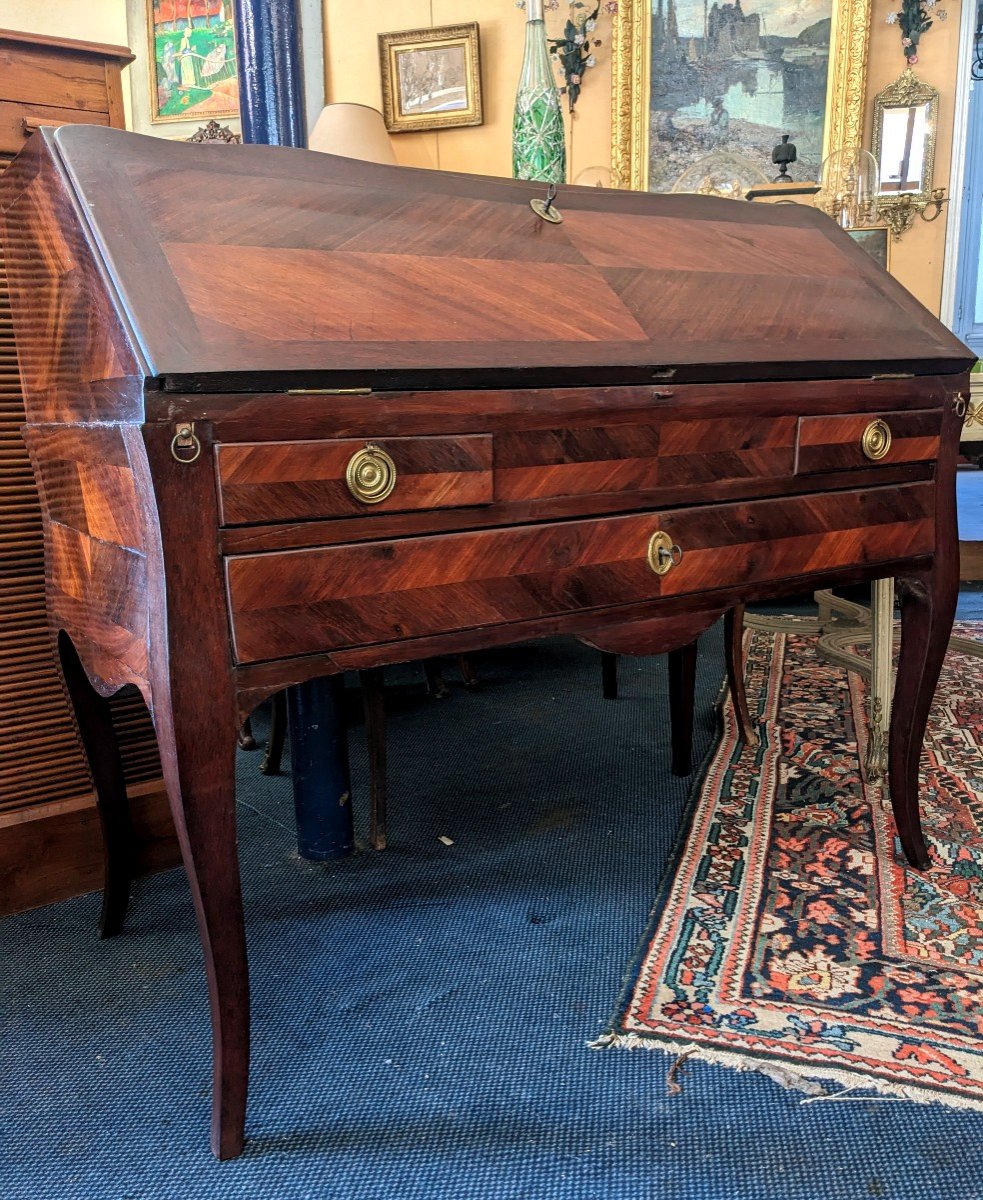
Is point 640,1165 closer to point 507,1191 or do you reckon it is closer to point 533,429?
point 507,1191

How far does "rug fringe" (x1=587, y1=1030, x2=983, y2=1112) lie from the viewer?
1309mm

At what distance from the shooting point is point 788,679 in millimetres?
3199

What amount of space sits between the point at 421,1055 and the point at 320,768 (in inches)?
28.6

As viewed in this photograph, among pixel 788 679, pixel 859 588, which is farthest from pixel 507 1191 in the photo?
pixel 859 588

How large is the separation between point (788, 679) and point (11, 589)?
233 centimetres

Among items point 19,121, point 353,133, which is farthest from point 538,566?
point 353,133

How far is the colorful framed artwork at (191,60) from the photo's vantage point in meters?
4.86

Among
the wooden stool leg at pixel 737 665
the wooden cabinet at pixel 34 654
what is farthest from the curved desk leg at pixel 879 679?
the wooden cabinet at pixel 34 654

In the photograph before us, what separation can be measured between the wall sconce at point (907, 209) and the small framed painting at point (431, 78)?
76.2 inches

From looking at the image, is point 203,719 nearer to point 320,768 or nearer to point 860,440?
point 320,768

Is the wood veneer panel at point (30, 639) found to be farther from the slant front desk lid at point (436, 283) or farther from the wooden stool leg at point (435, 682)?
the wooden stool leg at point (435, 682)

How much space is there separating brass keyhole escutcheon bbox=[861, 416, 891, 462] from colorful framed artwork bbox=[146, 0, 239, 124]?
4.32m

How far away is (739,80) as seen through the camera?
453 centimetres

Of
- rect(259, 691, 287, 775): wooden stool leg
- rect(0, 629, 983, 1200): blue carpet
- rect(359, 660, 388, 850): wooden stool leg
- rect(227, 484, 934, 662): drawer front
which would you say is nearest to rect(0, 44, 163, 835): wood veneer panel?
rect(0, 629, 983, 1200): blue carpet
